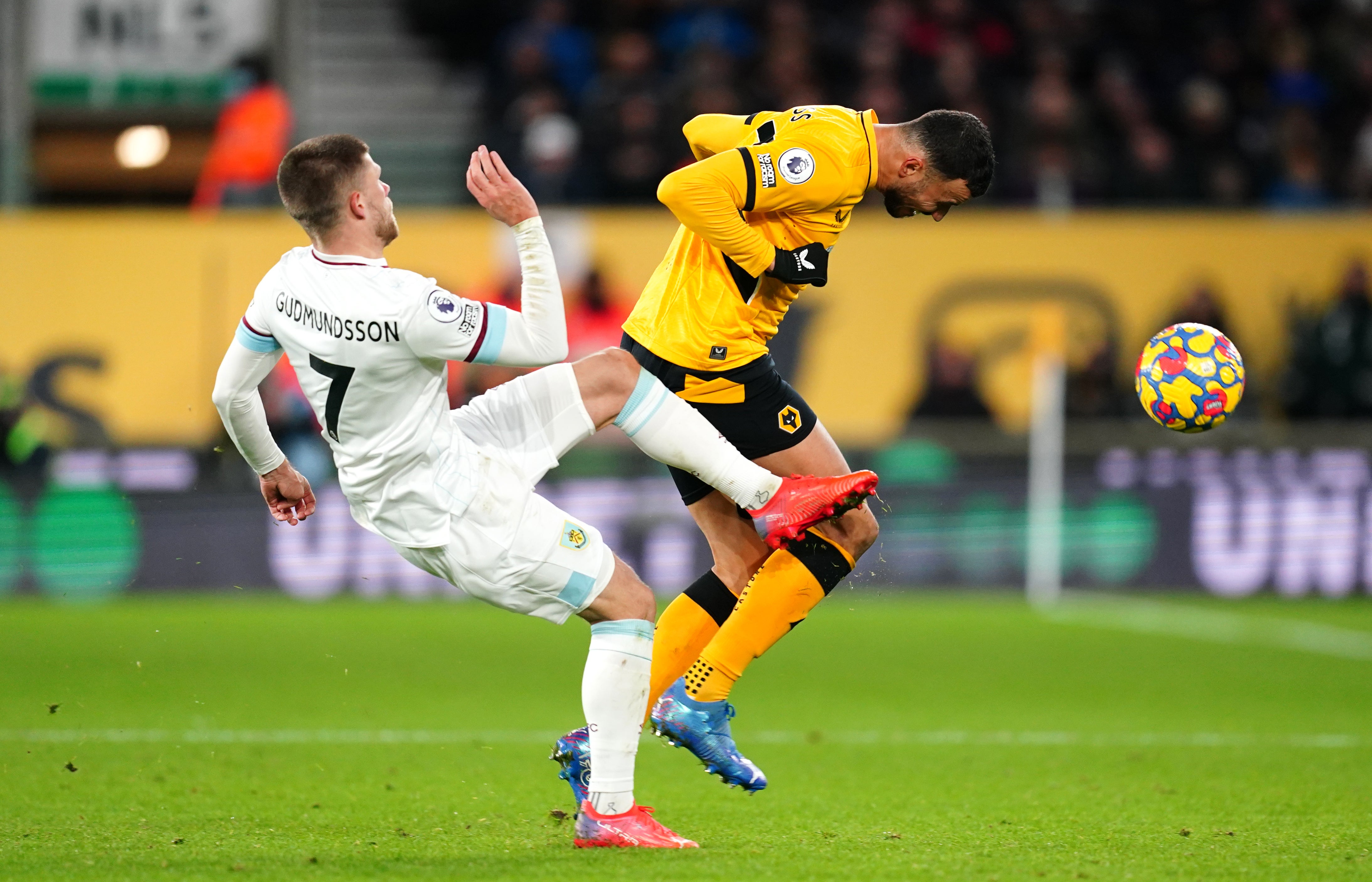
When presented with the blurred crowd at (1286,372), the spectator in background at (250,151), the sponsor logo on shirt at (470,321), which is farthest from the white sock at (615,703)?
the spectator in background at (250,151)

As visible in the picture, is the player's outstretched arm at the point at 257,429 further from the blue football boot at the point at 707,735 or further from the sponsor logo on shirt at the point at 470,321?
the blue football boot at the point at 707,735

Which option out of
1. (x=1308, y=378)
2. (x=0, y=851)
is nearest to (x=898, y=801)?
(x=0, y=851)

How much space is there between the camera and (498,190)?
4715 millimetres

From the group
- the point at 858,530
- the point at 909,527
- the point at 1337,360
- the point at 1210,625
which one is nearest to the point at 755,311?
the point at 858,530

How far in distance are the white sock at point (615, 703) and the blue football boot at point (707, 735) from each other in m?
0.50

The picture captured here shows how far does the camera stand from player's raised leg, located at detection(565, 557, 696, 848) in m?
4.93

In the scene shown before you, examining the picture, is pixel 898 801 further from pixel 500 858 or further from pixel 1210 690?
pixel 1210 690

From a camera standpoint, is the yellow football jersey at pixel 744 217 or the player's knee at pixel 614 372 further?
the yellow football jersey at pixel 744 217

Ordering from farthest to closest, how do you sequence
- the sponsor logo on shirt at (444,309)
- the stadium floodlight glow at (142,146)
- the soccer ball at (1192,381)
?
the stadium floodlight glow at (142,146) → the soccer ball at (1192,381) → the sponsor logo on shirt at (444,309)

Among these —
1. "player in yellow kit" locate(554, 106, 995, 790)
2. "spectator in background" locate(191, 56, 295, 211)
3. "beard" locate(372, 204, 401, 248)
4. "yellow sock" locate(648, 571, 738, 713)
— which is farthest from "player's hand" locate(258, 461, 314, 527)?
"spectator in background" locate(191, 56, 295, 211)

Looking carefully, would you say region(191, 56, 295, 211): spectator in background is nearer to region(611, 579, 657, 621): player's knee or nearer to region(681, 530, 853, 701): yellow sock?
region(681, 530, 853, 701): yellow sock

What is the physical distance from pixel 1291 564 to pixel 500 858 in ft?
32.8

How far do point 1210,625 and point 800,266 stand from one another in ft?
26.1

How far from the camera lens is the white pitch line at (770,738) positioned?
24.5 ft
